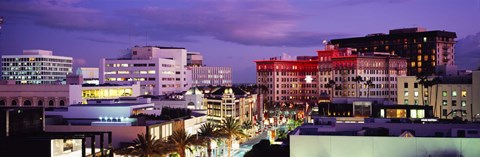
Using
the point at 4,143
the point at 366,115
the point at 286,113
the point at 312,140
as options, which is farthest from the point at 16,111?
the point at 286,113

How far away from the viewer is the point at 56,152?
42469mm

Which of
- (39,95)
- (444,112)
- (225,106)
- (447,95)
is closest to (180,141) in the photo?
(39,95)

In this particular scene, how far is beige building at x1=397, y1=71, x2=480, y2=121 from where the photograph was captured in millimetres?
112688

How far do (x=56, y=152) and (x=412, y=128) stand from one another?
31126mm

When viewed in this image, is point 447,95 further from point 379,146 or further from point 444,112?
point 379,146

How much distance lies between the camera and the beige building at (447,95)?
4437 inches

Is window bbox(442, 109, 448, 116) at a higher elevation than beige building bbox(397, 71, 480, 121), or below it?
below

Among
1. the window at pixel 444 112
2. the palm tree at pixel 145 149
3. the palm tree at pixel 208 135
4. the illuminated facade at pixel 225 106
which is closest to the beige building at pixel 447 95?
the window at pixel 444 112

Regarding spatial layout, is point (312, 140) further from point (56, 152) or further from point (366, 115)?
point (366, 115)

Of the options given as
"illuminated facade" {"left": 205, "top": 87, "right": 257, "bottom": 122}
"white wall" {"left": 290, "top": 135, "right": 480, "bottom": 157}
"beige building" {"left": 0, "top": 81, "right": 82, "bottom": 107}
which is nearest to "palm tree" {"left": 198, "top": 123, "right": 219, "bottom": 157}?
"white wall" {"left": 290, "top": 135, "right": 480, "bottom": 157}

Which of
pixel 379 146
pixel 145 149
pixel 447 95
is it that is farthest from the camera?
pixel 447 95

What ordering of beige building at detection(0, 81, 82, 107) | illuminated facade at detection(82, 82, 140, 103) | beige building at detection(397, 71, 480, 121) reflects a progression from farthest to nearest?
illuminated facade at detection(82, 82, 140, 103) < beige building at detection(0, 81, 82, 107) < beige building at detection(397, 71, 480, 121)

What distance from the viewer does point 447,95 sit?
119812 millimetres

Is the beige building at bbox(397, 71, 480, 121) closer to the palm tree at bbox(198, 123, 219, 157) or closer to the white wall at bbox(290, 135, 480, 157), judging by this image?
the palm tree at bbox(198, 123, 219, 157)
